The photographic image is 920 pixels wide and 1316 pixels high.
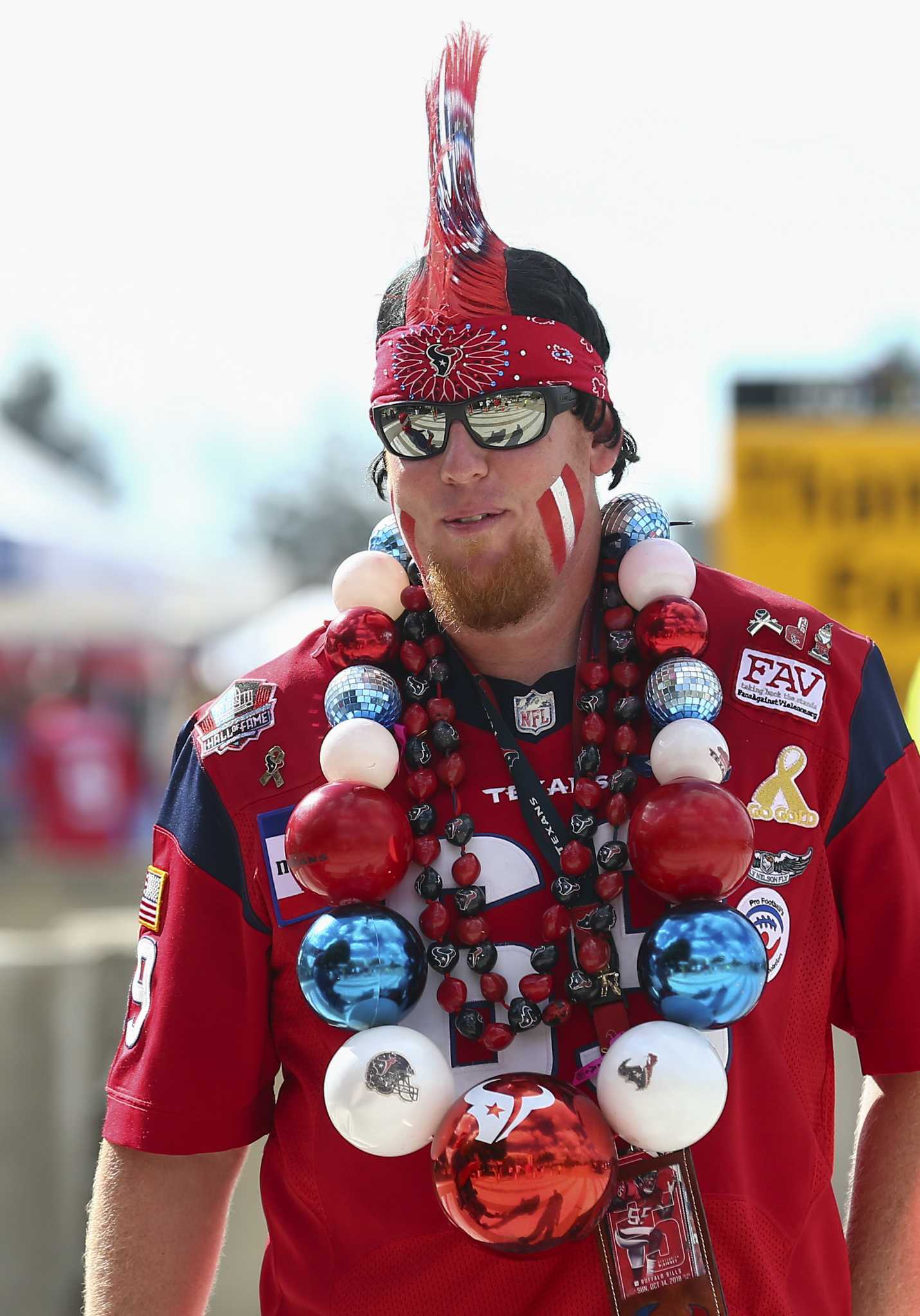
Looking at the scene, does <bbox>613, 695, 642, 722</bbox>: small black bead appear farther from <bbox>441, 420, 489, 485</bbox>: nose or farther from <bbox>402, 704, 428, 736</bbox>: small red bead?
<bbox>441, 420, 489, 485</bbox>: nose

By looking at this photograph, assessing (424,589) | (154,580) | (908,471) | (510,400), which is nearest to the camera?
(510,400)

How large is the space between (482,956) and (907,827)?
0.69 metres

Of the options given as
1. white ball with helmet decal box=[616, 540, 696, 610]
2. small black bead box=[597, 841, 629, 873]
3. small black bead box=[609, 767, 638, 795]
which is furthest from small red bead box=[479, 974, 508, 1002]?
white ball with helmet decal box=[616, 540, 696, 610]

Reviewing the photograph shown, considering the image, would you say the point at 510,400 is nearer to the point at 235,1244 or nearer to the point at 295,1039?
the point at 295,1039

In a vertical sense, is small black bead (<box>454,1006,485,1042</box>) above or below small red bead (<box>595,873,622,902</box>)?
below

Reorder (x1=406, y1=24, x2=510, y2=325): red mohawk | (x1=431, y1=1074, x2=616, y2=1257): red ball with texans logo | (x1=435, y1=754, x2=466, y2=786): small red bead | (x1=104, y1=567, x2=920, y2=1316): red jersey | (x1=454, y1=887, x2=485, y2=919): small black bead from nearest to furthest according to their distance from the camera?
1. (x1=431, y1=1074, x2=616, y2=1257): red ball with texans logo
2. (x1=104, y1=567, x2=920, y2=1316): red jersey
3. (x1=454, y1=887, x2=485, y2=919): small black bead
4. (x1=435, y1=754, x2=466, y2=786): small red bead
5. (x1=406, y1=24, x2=510, y2=325): red mohawk

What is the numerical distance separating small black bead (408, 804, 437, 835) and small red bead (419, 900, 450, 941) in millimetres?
127

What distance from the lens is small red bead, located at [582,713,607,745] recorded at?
2363 millimetres

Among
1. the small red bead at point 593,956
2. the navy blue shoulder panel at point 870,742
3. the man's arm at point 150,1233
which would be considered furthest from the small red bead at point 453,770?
the man's arm at point 150,1233

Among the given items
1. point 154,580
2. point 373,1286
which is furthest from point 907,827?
point 154,580

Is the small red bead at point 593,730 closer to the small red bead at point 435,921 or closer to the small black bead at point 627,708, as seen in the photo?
the small black bead at point 627,708

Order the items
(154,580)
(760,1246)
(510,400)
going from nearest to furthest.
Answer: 1. (760,1246)
2. (510,400)
3. (154,580)

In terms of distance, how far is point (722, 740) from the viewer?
2279 mm

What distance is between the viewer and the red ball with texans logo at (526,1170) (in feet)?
6.52
